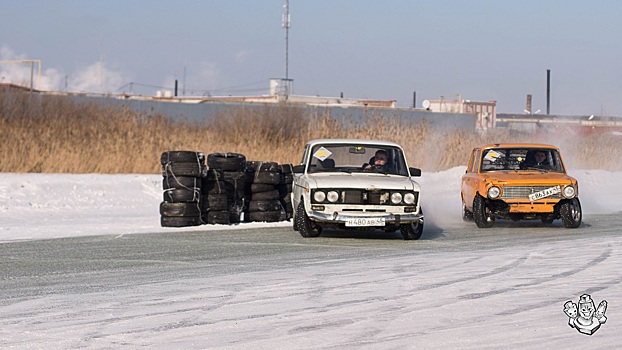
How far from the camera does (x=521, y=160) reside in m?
19.1

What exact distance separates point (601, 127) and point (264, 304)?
45901mm

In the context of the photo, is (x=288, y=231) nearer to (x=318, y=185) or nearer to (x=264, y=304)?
(x=318, y=185)

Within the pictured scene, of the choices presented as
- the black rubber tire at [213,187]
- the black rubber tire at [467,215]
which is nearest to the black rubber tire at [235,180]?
the black rubber tire at [213,187]

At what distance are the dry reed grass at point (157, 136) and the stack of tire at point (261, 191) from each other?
9.44 meters

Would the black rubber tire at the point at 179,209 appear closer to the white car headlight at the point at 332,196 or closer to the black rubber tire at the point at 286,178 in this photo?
the black rubber tire at the point at 286,178

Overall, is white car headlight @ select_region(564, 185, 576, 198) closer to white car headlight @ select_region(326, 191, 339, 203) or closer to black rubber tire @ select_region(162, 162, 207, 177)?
white car headlight @ select_region(326, 191, 339, 203)

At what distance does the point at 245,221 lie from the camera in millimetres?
19250

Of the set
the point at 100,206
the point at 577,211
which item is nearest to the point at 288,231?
the point at 577,211

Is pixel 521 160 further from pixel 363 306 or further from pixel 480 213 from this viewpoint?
pixel 363 306

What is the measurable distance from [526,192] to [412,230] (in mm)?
2867

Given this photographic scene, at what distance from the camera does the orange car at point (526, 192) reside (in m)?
17.8

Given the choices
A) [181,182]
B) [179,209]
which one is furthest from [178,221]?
[181,182]

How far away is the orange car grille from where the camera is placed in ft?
58.4

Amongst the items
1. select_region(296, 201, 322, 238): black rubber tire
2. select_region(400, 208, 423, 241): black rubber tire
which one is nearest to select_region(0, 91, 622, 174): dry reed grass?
select_region(296, 201, 322, 238): black rubber tire
